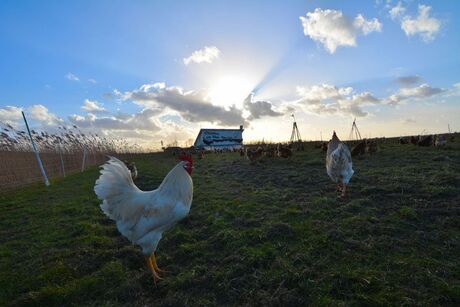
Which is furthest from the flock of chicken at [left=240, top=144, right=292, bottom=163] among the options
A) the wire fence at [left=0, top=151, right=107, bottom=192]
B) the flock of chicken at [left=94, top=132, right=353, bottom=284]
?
the flock of chicken at [left=94, top=132, right=353, bottom=284]

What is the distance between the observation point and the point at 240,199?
27.6 feet

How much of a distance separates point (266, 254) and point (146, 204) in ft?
6.59

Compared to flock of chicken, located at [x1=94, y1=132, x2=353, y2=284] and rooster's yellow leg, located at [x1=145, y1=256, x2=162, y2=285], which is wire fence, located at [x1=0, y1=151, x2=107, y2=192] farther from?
rooster's yellow leg, located at [x1=145, y1=256, x2=162, y2=285]

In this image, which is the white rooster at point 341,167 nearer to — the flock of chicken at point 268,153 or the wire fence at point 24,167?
the flock of chicken at point 268,153

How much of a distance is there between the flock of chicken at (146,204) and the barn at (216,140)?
1858 inches

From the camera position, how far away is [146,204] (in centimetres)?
442

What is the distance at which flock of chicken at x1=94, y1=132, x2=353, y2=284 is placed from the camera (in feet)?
14.0

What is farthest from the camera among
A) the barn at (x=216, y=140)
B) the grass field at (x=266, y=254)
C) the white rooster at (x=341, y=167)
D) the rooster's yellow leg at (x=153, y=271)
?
the barn at (x=216, y=140)

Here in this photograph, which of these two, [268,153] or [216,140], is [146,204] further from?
[216,140]

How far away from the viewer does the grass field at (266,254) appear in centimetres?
353

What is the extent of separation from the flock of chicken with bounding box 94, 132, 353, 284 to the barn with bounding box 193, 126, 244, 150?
155 feet

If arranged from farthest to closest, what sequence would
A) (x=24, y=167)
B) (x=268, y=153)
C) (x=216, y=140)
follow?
(x=216, y=140) < (x=268, y=153) < (x=24, y=167)

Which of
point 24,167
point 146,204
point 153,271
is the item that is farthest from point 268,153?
point 153,271

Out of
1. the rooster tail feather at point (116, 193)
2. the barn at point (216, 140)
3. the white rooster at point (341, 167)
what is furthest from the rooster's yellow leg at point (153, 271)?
the barn at point (216, 140)
